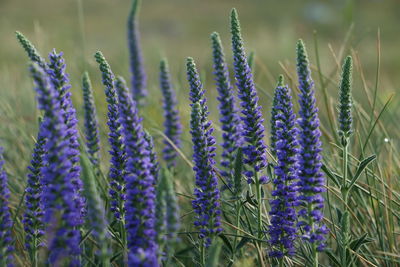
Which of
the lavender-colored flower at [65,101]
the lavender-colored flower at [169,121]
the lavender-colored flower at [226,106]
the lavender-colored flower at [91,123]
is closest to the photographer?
the lavender-colored flower at [65,101]

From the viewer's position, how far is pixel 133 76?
5.95 m

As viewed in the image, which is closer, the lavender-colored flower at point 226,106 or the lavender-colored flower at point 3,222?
the lavender-colored flower at point 3,222

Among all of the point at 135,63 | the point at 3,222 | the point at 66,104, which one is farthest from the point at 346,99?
the point at 135,63

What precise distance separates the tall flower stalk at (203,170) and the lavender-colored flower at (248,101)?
0.66ft

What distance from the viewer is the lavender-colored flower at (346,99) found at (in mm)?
2420

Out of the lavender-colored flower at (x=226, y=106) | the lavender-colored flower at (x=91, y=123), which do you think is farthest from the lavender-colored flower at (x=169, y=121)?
the lavender-colored flower at (x=226, y=106)

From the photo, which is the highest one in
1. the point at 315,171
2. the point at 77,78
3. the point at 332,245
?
the point at 77,78

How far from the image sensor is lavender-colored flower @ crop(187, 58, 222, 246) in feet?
7.70

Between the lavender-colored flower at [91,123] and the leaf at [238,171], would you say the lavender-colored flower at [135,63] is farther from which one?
the leaf at [238,171]

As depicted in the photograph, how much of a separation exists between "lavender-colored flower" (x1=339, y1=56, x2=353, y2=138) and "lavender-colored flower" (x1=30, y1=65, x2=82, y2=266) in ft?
4.41

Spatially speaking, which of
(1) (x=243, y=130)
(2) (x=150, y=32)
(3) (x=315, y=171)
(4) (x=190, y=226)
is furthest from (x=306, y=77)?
(2) (x=150, y=32)

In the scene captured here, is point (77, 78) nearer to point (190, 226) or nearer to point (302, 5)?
point (190, 226)

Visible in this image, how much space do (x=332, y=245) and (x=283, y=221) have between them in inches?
41.8

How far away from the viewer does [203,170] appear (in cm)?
240
